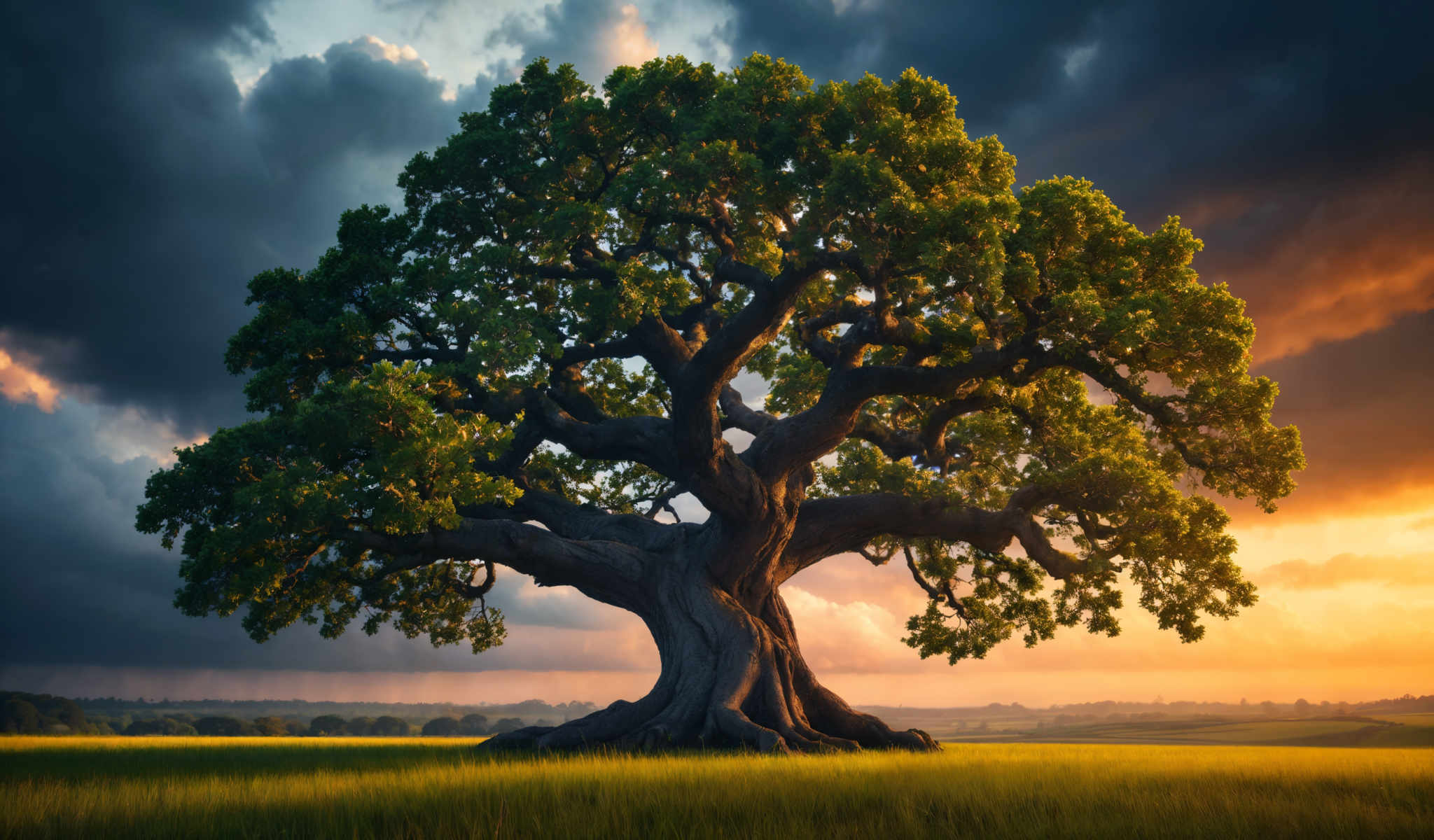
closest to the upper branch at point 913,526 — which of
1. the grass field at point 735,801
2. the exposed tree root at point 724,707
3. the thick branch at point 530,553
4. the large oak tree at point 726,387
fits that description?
the large oak tree at point 726,387

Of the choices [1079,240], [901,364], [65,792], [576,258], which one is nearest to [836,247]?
[901,364]

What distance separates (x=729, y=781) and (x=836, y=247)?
10903mm

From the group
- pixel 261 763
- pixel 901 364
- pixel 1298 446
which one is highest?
pixel 901 364

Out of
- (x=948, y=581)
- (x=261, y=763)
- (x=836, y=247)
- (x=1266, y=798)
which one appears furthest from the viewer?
(x=948, y=581)

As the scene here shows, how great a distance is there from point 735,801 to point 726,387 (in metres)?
17.2

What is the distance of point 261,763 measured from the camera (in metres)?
14.5

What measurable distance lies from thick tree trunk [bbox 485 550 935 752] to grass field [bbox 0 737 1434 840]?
454 cm

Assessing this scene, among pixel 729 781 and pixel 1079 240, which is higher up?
pixel 1079 240

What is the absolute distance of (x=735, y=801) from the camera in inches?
293

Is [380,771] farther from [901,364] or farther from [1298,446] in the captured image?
[1298,446]

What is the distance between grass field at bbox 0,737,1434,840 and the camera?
21.4 ft

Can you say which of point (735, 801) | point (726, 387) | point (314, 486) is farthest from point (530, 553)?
point (735, 801)

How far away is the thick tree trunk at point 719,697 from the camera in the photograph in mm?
16750

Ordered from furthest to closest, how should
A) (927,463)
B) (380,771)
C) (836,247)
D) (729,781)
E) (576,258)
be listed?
(927,463) < (576,258) < (836,247) < (380,771) < (729,781)
